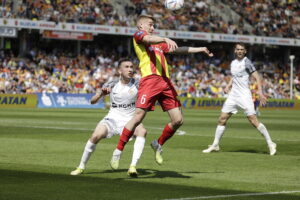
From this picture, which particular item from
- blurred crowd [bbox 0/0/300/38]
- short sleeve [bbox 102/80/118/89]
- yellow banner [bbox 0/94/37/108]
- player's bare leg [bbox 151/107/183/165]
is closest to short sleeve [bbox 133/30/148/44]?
short sleeve [bbox 102/80/118/89]

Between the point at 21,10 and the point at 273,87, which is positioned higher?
the point at 21,10

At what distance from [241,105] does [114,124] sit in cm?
514

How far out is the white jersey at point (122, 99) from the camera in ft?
35.7

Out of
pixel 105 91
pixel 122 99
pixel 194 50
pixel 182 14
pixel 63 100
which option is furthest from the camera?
pixel 182 14

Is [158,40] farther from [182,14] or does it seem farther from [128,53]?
[182,14]

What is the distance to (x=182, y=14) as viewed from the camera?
61.6m

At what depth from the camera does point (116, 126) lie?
10.8 m

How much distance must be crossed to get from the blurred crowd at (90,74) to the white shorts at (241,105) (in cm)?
3181

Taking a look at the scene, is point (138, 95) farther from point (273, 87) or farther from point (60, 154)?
point (273, 87)

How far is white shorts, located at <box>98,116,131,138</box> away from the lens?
35.2 ft

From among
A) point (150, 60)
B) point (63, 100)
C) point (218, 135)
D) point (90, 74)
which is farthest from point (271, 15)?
point (150, 60)

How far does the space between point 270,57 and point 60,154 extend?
2348 inches

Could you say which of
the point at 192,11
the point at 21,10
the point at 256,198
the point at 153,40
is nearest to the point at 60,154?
the point at 153,40

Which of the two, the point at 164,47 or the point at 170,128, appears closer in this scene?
the point at 164,47
